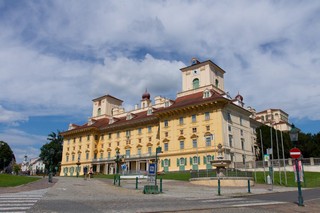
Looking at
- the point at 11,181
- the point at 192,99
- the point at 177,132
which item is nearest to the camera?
the point at 11,181

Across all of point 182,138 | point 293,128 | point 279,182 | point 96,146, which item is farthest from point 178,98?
point 293,128

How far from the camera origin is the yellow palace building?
165ft

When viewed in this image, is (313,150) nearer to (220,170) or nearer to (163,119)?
(163,119)

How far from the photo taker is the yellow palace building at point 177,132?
50312mm

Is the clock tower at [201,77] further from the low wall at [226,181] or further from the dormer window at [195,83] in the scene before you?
the low wall at [226,181]

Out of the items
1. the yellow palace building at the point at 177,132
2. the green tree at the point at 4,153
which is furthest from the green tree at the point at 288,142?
the green tree at the point at 4,153

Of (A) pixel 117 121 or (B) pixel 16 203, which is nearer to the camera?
(B) pixel 16 203

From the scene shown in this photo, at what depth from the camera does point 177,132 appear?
5494cm

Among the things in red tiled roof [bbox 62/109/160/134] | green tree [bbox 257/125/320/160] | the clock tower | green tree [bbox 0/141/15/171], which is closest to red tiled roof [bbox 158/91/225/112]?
the clock tower

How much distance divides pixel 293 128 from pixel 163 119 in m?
42.8

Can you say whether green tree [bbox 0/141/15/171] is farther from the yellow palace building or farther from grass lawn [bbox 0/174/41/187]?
grass lawn [bbox 0/174/41/187]

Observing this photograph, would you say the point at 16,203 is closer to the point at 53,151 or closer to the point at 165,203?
the point at 165,203

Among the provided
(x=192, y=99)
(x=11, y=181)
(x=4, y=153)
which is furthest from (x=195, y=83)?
(x=4, y=153)

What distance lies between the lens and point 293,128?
604 inches
